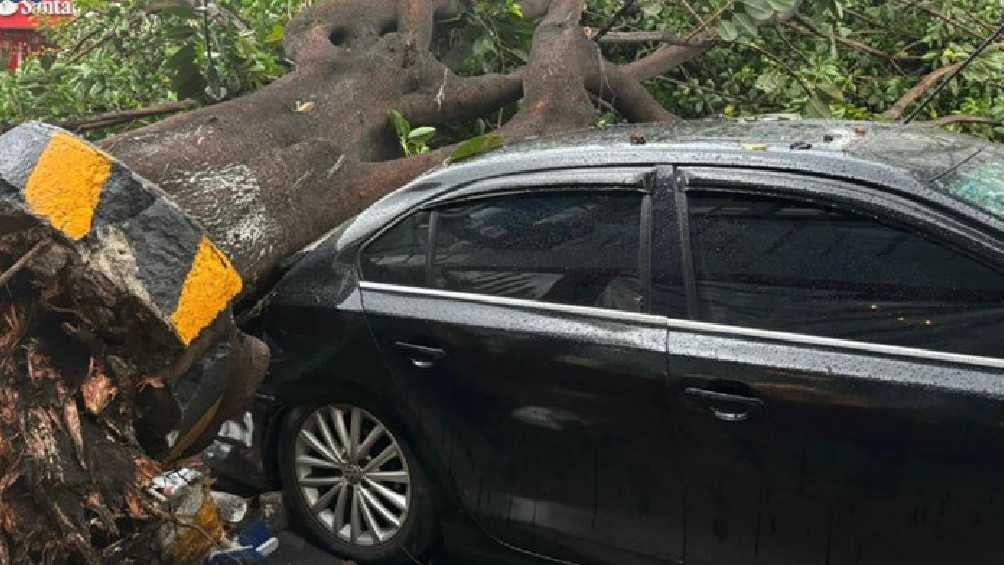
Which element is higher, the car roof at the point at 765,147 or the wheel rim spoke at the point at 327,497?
the car roof at the point at 765,147

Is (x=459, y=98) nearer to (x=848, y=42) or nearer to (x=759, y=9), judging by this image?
(x=759, y=9)

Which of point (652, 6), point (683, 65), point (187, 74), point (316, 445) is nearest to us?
point (316, 445)

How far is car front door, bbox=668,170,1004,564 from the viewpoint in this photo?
2393mm

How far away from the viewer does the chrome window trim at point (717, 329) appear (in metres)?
2.42

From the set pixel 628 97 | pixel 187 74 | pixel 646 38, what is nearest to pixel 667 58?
pixel 646 38

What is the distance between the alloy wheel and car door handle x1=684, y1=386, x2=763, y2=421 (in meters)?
1.13

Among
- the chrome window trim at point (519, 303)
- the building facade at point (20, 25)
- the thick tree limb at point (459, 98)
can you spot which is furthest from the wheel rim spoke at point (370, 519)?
the building facade at point (20, 25)

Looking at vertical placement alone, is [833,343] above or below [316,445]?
above

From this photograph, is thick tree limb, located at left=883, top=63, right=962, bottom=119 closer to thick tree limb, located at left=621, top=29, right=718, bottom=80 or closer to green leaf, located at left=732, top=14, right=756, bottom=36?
green leaf, located at left=732, top=14, right=756, bottom=36

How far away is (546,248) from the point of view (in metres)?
3.03

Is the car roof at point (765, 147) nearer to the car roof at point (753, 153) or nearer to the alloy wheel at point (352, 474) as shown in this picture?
the car roof at point (753, 153)

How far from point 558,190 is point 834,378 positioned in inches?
39.4

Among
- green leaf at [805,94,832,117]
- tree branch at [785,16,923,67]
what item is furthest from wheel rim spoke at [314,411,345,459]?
tree branch at [785,16,923,67]

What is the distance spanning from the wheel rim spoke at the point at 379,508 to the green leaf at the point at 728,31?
3398 millimetres
